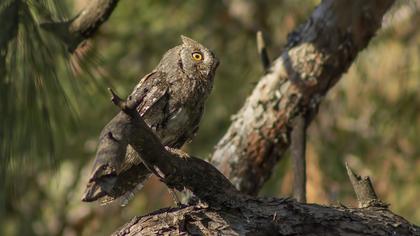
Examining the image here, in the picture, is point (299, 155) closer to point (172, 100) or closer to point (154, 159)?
point (172, 100)

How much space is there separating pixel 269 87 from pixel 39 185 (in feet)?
8.40

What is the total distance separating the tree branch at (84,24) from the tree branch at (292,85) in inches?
29.2

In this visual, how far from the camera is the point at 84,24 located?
2.62 metres

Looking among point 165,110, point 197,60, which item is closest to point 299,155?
point 197,60

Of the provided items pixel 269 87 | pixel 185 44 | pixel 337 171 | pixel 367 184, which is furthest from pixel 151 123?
pixel 337 171

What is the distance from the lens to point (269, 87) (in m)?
3.14

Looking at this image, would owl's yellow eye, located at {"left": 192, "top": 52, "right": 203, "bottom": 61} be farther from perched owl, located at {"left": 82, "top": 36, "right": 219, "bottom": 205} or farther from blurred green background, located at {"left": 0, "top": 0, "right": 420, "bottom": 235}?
blurred green background, located at {"left": 0, "top": 0, "right": 420, "bottom": 235}

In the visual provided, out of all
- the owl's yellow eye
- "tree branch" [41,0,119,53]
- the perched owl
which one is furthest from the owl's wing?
"tree branch" [41,0,119,53]

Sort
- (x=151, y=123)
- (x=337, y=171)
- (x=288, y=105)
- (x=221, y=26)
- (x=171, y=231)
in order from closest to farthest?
(x=171, y=231) < (x=151, y=123) < (x=288, y=105) < (x=337, y=171) < (x=221, y=26)

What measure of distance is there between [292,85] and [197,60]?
78cm

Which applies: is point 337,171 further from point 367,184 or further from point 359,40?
point 367,184

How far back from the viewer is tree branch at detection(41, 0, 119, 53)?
102 inches

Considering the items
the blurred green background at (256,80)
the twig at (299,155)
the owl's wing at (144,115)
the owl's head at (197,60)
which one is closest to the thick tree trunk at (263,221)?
the owl's wing at (144,115)

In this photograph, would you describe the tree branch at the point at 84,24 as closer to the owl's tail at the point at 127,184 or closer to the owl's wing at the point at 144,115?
the owl's wing at the point at 144,115
